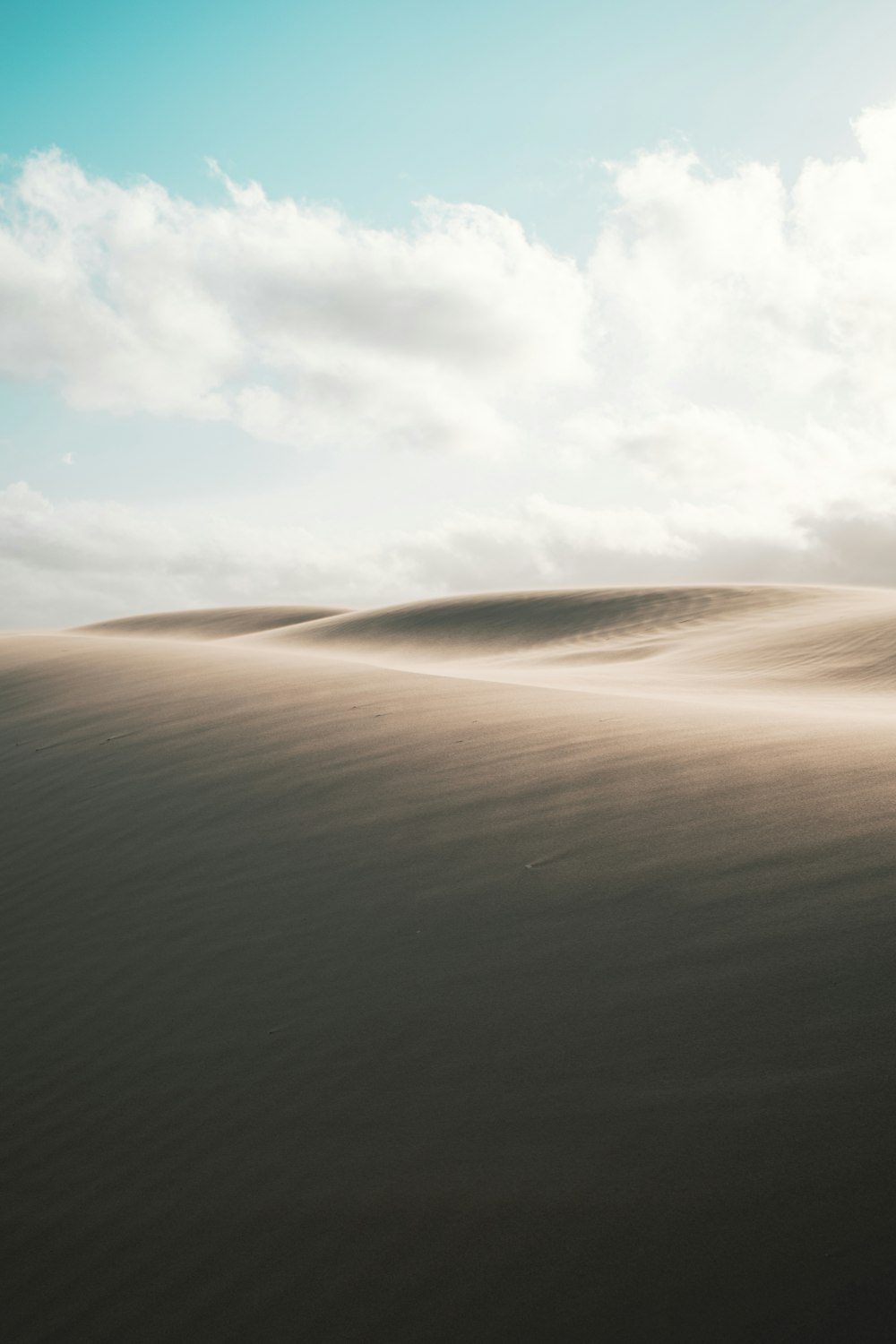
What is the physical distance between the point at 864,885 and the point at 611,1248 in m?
1.63

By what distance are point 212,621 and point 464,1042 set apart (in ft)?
121

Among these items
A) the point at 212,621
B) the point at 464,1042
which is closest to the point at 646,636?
the point at 464,1042

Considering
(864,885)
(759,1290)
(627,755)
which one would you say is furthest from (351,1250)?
(627,755)

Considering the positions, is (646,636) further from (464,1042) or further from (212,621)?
(212,621)

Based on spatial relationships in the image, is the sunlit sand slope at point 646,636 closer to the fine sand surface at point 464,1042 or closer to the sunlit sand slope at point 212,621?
the fine sand surface at point 464,1042

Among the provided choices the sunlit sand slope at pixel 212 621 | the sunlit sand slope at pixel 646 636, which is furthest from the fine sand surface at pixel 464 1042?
the sunlit sand slope at pixel 212 621

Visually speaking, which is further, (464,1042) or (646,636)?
(646,636)

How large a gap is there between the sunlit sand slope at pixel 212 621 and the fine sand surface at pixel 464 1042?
31.3m

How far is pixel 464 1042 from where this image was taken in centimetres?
262

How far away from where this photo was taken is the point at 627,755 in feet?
16.0

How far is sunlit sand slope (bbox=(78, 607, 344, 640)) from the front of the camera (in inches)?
1428

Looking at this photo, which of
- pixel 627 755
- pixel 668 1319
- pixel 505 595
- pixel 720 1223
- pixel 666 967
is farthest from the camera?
pixel 505 595

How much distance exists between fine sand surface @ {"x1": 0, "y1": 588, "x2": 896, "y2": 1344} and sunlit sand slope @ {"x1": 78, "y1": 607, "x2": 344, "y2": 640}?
31337 mm

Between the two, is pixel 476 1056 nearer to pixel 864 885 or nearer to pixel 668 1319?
pixel 668 1319
